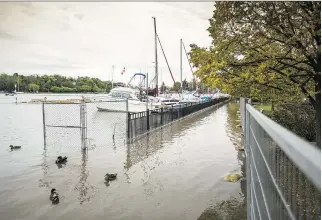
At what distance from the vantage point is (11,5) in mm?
10273

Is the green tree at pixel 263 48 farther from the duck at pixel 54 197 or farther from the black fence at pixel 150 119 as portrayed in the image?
the black fence at pixel 150 119

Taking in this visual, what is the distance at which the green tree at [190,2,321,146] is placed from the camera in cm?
657

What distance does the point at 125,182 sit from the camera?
6.31m

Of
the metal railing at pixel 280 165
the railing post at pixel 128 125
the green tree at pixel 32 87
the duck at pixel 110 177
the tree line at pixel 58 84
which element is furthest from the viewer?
the green tree at pixel 32 87

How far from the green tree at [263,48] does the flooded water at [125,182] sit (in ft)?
7.16

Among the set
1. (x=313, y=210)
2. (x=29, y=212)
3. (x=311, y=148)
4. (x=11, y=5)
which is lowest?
(x=29, y=212)

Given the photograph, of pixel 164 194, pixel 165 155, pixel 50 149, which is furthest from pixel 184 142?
pixel 164 194

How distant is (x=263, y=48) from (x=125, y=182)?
4639mm

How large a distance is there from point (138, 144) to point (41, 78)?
264 feet

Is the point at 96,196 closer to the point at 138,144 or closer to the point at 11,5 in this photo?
the point at 138,144

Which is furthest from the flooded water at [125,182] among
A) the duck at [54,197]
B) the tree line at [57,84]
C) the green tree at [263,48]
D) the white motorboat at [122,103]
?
the tree line at [57,84]

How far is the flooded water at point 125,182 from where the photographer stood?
4844 mm

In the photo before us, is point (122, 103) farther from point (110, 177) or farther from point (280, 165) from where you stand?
point (280, 165)

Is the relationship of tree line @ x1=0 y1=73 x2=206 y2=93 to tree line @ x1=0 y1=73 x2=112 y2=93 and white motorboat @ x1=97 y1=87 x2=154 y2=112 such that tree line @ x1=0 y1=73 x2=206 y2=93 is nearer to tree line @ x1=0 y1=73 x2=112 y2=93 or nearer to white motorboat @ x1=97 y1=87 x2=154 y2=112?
tree line @ x1=0 y1=73 x2=112 y2=93
